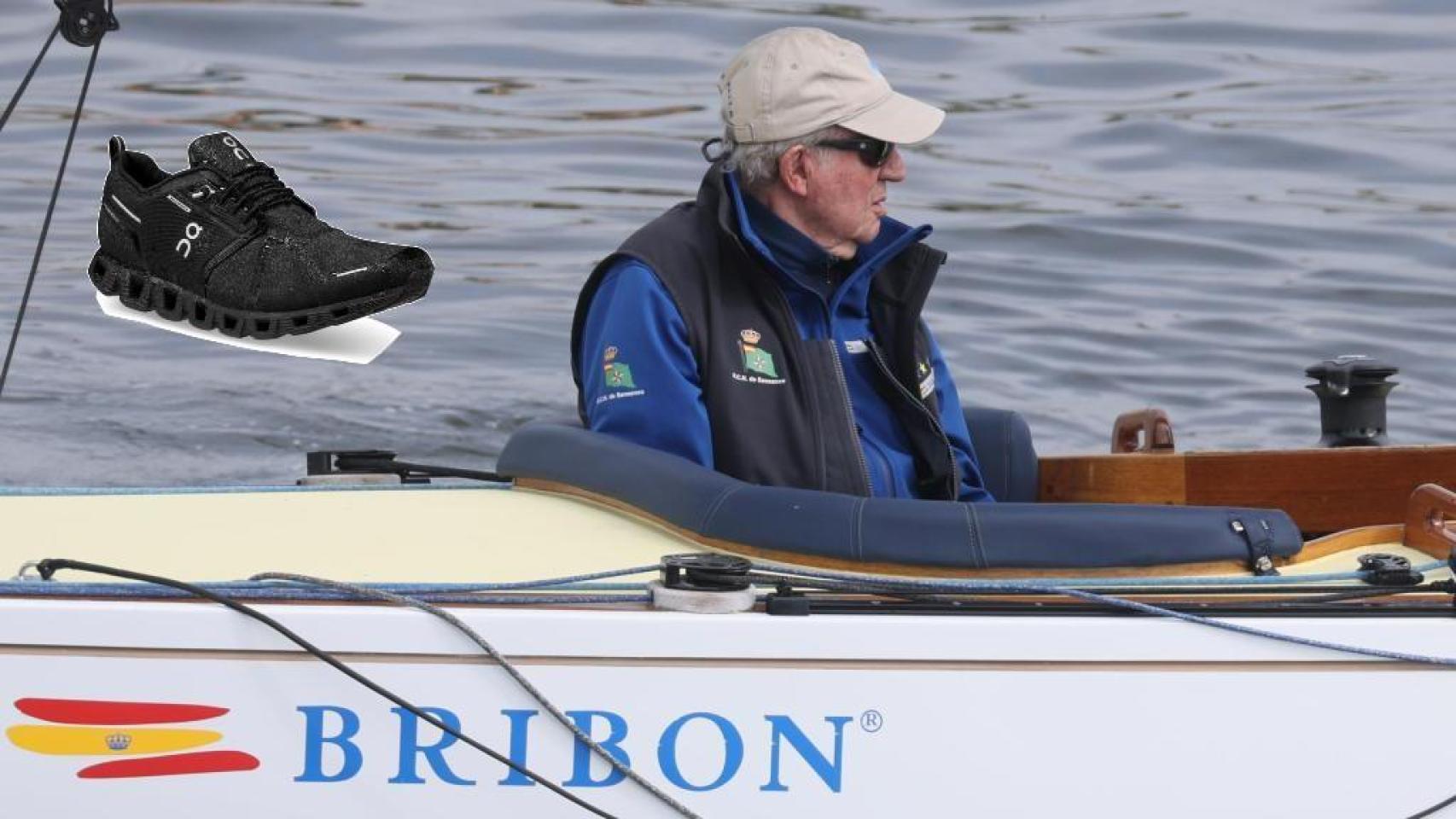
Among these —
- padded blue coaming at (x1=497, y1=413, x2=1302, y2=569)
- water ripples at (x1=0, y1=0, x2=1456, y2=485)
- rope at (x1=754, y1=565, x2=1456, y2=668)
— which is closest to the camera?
rope at (x1=754, y1=565, x2=1456, y2=668)

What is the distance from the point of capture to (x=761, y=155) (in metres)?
4.38

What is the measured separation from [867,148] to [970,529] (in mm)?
1062

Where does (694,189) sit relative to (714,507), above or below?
above

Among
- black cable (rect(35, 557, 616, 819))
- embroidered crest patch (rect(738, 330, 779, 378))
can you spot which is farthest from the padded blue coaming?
black cable (rect(35, 557, 616, 819))

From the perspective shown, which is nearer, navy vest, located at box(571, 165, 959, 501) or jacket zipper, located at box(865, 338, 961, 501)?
navy vest, located at box(571, 165, 959, 501)

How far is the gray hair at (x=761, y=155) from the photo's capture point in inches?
171

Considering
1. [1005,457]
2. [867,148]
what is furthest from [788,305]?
[1005,457]

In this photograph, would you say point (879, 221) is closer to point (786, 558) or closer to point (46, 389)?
point (786, 558)

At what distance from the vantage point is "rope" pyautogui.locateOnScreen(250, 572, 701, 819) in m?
3.28

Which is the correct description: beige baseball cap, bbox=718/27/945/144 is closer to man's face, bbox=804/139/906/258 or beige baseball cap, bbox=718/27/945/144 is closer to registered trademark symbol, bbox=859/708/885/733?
man's face, bbox=804/139/906/258

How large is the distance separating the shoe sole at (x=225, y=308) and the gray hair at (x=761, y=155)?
2241mm

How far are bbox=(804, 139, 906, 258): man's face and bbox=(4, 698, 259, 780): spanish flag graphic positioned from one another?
5.26 ft

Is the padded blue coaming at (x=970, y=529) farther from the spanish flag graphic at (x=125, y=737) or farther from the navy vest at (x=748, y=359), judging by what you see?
the spanish flag graphic at (x=125, y=737)

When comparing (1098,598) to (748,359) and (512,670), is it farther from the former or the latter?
(748,359)
